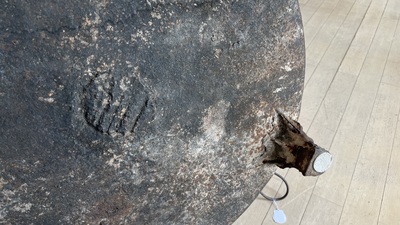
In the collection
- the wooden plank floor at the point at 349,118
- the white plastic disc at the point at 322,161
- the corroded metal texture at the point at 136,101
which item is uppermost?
the corroded metal texture at the point at 136,101

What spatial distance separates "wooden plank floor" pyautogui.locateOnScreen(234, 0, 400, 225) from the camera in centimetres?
238

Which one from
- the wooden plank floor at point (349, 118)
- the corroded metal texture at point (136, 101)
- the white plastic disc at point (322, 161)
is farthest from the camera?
the wooden plank floor at point (349, 118)

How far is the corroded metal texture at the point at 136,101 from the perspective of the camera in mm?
786

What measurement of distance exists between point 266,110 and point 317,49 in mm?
2483

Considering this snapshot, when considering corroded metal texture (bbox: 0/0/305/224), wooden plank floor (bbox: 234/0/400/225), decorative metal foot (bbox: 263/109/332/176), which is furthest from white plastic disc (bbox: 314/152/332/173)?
wooden plank floor (bbox: 234/0/400/225)

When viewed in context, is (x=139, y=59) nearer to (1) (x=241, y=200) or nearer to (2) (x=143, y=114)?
(2) (x=143, y=114)

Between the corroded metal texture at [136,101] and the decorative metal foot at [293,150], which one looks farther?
the decorative metal foot at [293,150]

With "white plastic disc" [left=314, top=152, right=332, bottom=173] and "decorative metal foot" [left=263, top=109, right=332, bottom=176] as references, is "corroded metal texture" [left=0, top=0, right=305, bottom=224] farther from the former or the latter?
"white plastic disc" [left=314, top=152, right=332, bottom=173]

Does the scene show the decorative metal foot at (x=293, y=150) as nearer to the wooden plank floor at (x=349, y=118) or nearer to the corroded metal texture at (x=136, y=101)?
the corroded metal texture at (x=136, y=101)

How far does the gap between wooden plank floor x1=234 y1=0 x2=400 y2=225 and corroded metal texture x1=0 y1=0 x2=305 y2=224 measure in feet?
4.56

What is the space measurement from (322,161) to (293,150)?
0.25ft

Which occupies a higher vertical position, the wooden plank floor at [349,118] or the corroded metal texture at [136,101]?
the corroded metal texture at [136,101]

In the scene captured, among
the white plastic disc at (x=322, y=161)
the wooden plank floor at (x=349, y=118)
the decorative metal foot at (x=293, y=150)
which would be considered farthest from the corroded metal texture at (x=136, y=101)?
the wooden plank floor at (x=349, y=118)

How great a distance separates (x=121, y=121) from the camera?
35.1 inches
